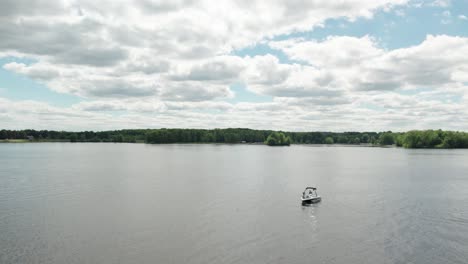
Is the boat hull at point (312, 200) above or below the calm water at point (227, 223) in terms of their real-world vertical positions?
above

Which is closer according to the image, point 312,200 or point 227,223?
point 227,223

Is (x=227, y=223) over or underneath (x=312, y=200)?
underneath

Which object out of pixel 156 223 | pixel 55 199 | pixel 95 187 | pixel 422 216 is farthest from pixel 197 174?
pixel 422 216

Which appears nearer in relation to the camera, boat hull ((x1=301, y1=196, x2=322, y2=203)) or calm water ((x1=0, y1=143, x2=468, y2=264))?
calm water ((x1=0, y1=143, x2=468, y2=264))

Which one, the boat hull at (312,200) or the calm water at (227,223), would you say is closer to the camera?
the calm water at (227,223)

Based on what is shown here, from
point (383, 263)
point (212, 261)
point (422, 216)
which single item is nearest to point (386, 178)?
point (422, 216)

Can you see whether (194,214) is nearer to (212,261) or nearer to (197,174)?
(212,261)

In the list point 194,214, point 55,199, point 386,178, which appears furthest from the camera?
point 386,178

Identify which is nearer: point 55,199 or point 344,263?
point 344,263

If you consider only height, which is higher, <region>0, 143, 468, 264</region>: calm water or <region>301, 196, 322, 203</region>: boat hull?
<region>301, 196, 322, 203</region>: boat hull

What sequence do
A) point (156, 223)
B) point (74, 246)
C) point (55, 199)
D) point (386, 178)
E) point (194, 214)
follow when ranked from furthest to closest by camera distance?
point (386, 178) < point (55, 199) < point (194, 214) < point (156, 223) < point (74, 246)
